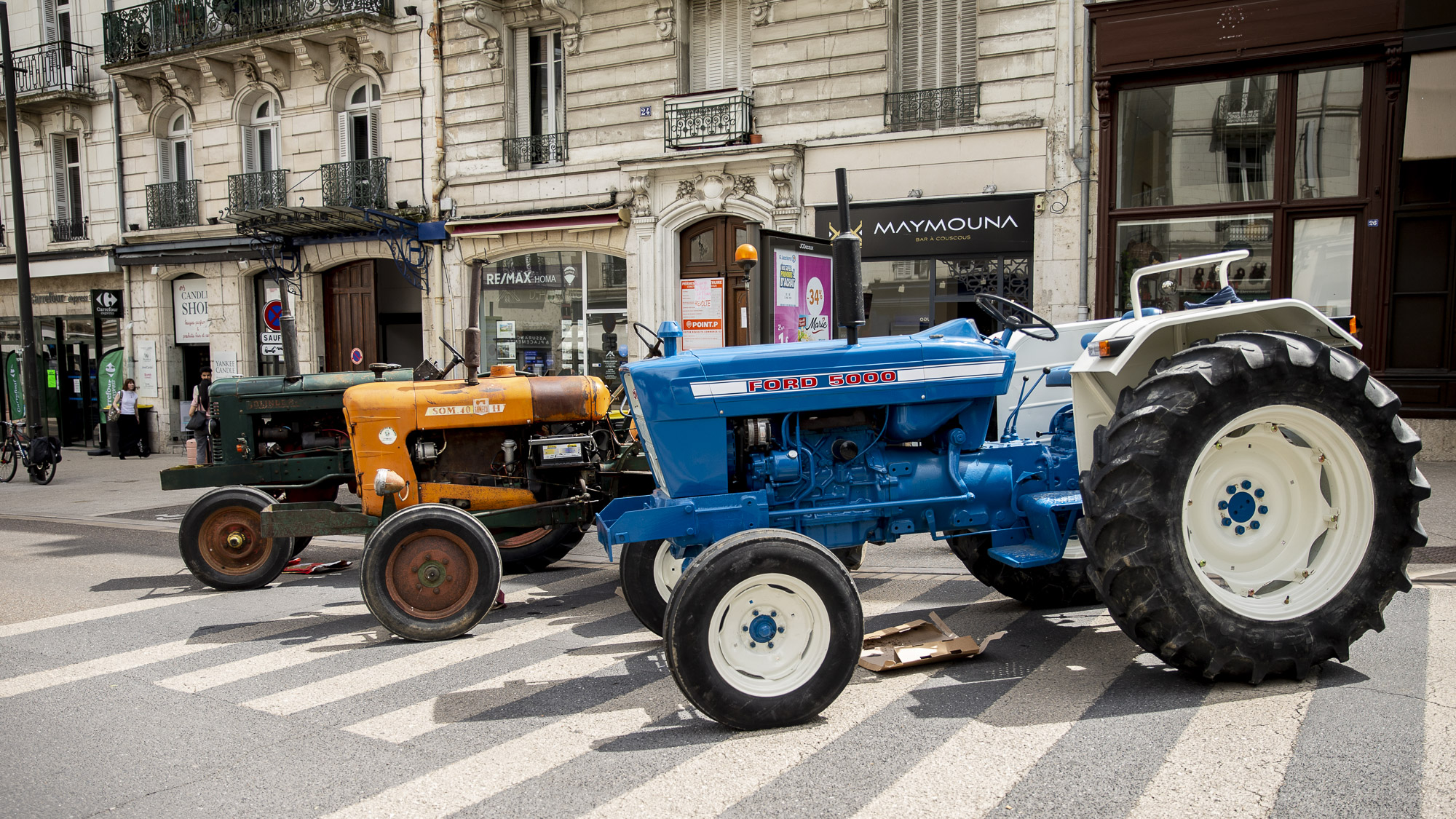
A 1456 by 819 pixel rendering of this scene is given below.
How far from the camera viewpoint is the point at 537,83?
17.1 m

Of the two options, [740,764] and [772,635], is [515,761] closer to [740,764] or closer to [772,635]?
[740,764]

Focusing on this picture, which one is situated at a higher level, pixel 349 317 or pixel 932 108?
pixel 932 108

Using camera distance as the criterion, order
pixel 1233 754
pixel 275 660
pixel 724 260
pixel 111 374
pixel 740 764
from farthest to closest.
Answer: pixel 111 374 → pixel 724 260 → pixel 275 660 → pixel 740 764 → pixel 1233 754

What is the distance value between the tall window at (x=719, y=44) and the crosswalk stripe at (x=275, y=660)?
11150 mm

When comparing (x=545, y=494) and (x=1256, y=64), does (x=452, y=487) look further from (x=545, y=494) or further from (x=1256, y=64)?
(x=1256, y=64)

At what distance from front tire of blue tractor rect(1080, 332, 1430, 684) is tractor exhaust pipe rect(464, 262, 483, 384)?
406cm

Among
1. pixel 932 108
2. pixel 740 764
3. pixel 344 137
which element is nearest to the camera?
pixel 740 764

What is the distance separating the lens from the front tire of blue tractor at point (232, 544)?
A: 7.41 metres

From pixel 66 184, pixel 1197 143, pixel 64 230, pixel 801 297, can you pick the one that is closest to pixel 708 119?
pixel 801 297

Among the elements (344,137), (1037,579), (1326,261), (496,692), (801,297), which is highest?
(344,137)

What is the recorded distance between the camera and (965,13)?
13.5m

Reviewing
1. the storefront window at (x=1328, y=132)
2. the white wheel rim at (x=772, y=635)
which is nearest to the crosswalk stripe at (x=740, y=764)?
the white wheel rim at (x=772, y=635)

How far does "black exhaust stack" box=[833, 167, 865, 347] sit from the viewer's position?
4145 millimetres

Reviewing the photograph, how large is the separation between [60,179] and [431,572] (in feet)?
73.2
